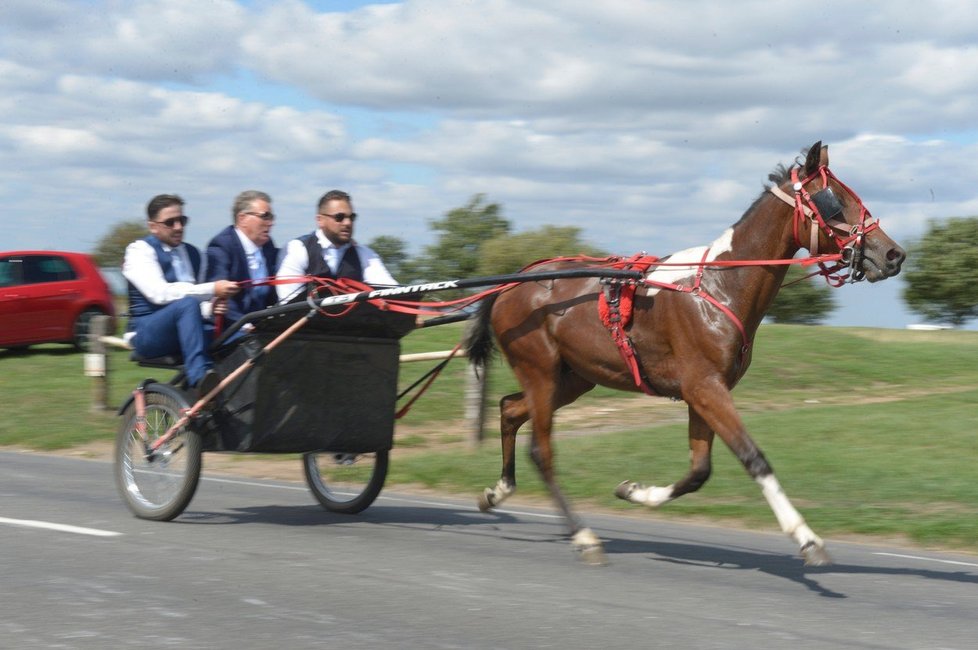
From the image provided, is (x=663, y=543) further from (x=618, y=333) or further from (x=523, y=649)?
(x=523, y=649)

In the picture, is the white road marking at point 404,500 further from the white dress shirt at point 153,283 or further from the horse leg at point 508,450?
the white dress shirt at point 153,283

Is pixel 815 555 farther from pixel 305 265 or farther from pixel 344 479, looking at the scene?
pixel 344 479

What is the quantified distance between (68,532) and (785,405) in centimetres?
1287

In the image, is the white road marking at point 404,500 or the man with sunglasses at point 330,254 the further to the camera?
the white road marking at point 404,500

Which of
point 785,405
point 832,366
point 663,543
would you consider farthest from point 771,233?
point 832,366

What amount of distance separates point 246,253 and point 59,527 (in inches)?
86.5

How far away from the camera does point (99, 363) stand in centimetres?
1692

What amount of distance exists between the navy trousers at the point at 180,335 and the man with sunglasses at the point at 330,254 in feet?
1.96

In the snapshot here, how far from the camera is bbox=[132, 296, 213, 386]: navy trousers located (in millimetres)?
8750

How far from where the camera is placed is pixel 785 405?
19.2m

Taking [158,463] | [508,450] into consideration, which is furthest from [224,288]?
[508,450]

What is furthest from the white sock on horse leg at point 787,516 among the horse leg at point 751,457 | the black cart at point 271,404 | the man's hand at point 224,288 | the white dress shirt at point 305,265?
the man's hand at point 224,288

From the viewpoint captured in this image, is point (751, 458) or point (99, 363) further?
point (99, 363)

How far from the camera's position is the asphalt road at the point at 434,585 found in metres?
5.79
